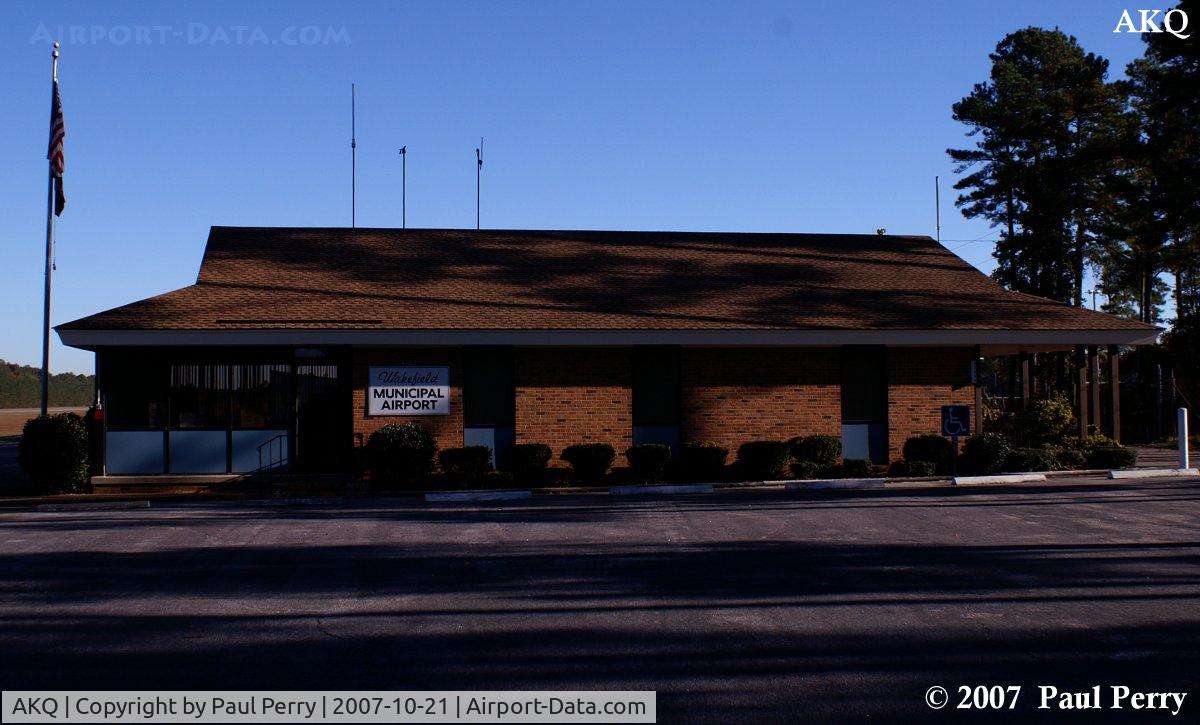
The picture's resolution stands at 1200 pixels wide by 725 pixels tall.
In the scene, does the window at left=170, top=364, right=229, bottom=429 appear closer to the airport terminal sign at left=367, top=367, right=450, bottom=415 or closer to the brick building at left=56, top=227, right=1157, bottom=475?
the brick building at left=56, top=227, right=1157, bottom=475

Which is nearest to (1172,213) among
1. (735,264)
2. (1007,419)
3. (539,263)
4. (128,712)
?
(1007,419)

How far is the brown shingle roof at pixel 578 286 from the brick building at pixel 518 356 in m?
0.09

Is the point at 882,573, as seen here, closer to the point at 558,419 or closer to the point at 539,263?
the point at 558,419

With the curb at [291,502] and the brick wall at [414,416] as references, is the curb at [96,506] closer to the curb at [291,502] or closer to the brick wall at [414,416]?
the curb at [291,502]

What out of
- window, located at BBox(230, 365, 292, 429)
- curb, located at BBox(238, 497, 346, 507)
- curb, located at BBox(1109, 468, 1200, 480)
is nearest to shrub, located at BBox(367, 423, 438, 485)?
curb, located at BBox(238, 497, 346, 507)

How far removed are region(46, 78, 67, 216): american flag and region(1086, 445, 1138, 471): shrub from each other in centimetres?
2400

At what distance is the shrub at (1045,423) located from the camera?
26469 mm

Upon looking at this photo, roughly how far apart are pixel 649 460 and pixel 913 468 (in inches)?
232

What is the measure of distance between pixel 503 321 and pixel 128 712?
1557 cm

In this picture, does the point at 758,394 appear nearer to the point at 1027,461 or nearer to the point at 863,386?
the point at 863,386

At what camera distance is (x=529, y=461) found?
2164 cm

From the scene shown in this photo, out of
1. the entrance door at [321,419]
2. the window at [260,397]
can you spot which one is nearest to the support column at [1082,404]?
the entrance door at [321,419]

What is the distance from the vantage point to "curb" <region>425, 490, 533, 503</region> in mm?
19438

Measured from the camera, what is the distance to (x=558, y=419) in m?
22.5
